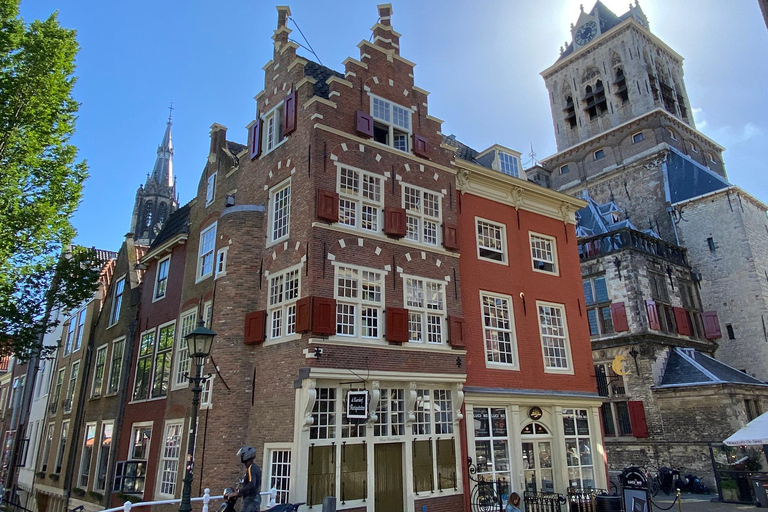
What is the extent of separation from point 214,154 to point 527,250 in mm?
13412

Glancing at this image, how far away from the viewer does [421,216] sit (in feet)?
56.6

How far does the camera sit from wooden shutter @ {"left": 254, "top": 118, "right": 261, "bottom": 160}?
18453 mm

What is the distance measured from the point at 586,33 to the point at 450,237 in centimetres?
4182

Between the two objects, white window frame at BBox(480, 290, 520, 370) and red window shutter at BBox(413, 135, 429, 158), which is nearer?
red window shutter at BBox(413, 135, 429, 158)

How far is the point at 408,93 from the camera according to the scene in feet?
60.3

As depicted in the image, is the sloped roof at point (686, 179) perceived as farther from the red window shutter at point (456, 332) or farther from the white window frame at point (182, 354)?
the white window frame at point (182, 354)

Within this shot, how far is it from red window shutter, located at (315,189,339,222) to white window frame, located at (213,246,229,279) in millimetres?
4165

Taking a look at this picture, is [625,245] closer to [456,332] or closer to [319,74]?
[456,332]

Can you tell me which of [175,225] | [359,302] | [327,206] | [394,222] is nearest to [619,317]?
[394,222]

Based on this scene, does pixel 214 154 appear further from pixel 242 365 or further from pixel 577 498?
pixel 577 498

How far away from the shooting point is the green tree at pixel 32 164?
1571 cm

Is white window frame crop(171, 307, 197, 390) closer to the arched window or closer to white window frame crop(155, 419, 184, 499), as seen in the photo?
white window frame crop(155, 419, 184, 499)

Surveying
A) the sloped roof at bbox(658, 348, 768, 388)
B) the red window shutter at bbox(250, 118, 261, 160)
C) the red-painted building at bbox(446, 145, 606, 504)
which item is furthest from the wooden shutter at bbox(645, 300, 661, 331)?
the red window shutter at bbox(250, 118, 261, 160)

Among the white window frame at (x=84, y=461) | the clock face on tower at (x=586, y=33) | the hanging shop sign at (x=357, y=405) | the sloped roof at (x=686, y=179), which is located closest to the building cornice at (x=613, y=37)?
the clock face on tower at (x=586, y=33)
